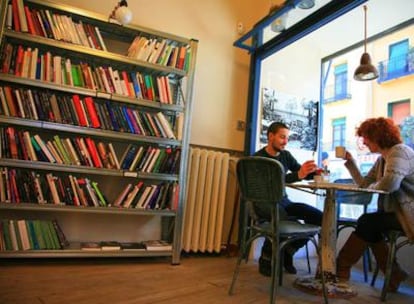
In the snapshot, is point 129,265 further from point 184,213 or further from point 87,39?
point 87,39

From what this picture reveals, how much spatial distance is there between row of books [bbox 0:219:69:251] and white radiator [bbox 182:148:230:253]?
106 centimetres

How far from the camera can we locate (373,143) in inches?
90.3

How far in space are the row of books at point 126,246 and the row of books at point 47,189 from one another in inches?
12.7

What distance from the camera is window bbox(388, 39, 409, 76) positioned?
318 centimetres

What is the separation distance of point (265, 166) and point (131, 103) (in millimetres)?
1385

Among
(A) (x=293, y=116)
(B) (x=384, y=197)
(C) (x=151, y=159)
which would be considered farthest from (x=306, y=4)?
(C) (x=151, y=159)

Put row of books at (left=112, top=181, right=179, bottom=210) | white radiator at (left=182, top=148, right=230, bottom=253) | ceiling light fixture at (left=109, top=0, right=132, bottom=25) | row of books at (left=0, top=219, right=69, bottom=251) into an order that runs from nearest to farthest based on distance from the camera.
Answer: row of books at (left=0, top=219, right=69, bottom=251), ceiling light fixture at (left=109, top=0, right=132, bottom=25), row of books at (left=112, top=181, right=179, bottom=210), white radiator at (left=182, top=148, right=230, bottom=253)

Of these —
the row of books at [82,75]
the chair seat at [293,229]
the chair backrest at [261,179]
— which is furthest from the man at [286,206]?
the row of books at [82,75]

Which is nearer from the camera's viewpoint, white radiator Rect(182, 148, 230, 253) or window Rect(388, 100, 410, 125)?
white radiator Rect(182, 148, 230, 253)

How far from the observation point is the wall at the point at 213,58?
311cm

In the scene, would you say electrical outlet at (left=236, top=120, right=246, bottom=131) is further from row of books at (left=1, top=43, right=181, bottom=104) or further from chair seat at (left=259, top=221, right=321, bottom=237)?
chair seat at (left=259, top=221, right=321, bottom=237)

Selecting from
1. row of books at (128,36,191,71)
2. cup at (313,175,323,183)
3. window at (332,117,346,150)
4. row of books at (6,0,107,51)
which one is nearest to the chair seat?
cup at (313,175,323,183)

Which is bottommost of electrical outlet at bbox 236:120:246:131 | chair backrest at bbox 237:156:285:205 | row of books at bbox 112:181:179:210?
row of books at bbox 112:181:179:210

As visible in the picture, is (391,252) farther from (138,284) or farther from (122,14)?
(122,14)
